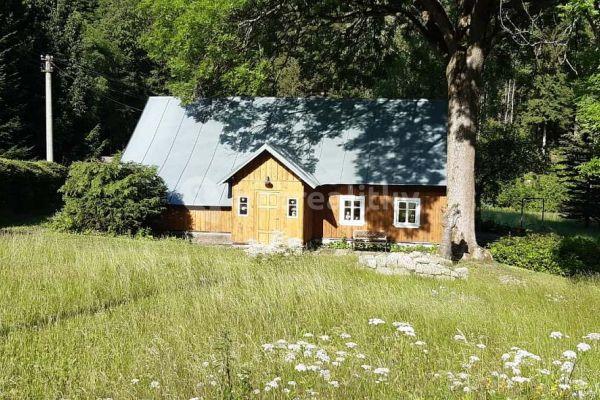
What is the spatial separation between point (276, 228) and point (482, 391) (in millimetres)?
15917

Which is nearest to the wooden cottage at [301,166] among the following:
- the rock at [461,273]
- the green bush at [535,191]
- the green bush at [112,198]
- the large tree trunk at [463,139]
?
the green bush at [112,198]

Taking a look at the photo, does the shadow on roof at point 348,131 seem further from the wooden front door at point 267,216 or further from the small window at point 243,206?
the small window at point 243,206

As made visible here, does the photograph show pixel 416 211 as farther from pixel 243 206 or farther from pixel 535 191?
pixel 535 191

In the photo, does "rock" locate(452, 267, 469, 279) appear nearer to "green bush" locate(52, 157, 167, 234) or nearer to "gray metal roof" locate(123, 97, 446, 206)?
"gray metal roof" locate(123, 97, 446, 206)

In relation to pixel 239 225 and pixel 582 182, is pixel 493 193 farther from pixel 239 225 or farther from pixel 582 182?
pixel 239 225

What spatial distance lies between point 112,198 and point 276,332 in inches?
612

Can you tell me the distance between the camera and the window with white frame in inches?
819

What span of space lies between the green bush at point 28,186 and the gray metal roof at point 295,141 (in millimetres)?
5558

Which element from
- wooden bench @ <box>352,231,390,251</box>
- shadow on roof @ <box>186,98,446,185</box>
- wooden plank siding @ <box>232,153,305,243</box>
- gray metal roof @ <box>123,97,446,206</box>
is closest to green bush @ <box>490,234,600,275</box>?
shadow on roof @ <box>186,98,446,185</box>

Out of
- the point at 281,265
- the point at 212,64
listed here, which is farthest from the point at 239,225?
the point at 281,265

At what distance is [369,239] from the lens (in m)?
20.3

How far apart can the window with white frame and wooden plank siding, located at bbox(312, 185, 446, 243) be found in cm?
16

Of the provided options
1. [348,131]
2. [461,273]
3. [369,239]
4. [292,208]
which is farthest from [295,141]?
[461,273]

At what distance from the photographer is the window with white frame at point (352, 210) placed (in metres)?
20.8
